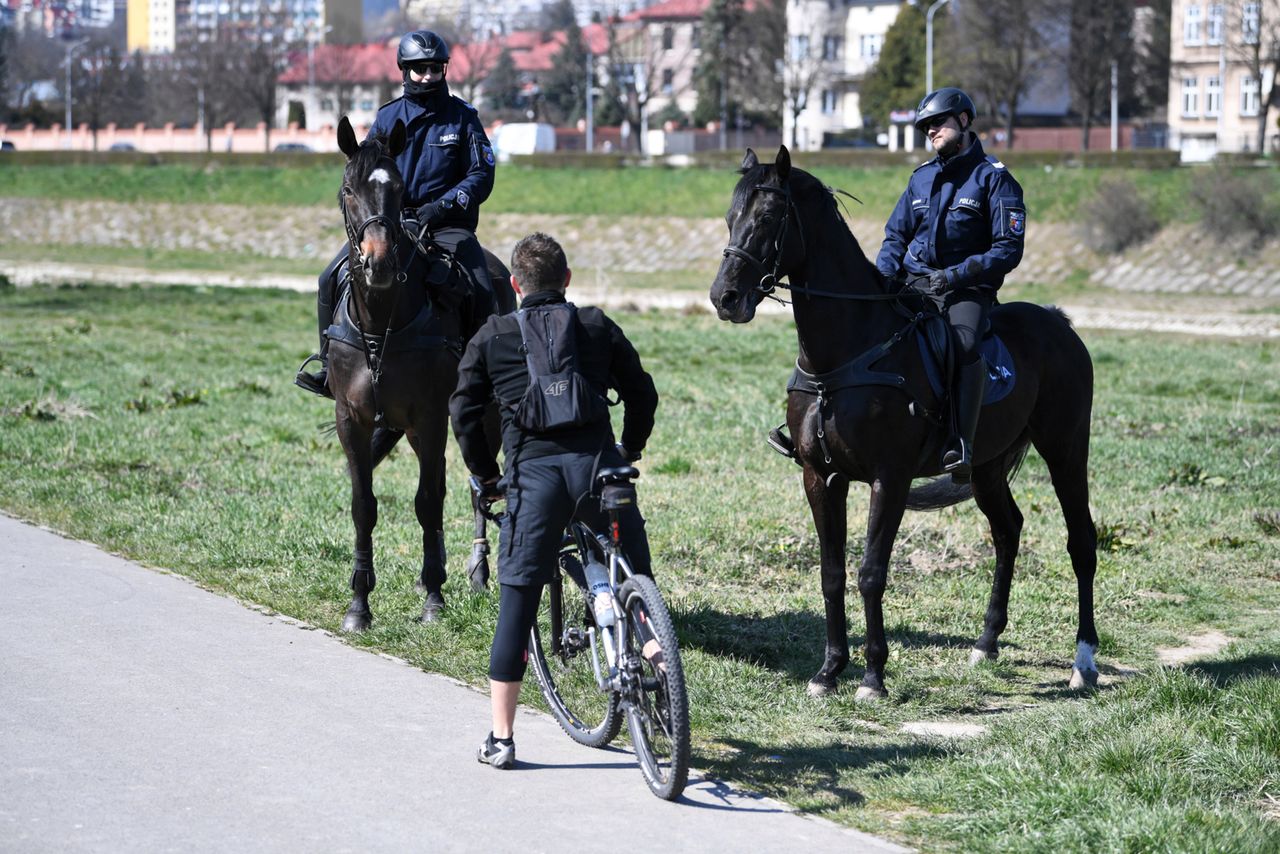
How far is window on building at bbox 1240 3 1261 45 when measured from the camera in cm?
6656

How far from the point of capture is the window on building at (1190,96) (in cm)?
8175

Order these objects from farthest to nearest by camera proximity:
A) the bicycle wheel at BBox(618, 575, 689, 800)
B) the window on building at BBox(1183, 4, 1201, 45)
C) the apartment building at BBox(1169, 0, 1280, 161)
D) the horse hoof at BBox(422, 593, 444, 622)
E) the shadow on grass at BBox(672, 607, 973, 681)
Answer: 1. the window on building at BBox(1183, 4, 1201, 45)
2. the apartment building at BBox(1169, 0, 1280, 161)
3. the horse hoof at BBox(422, 593, 444, 622)
4. the shadow on grass at BBox(672, 607, 973, 681)
5. the bicycle wheel at BBox(618, 575, 689, 800)

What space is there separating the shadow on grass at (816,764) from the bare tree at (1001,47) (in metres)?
68.4

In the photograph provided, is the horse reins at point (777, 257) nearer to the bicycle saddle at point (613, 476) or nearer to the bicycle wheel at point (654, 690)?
the bicycle saddle at point (613, 476)

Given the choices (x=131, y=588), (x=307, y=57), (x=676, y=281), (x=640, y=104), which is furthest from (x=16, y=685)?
(x=307, y=57)

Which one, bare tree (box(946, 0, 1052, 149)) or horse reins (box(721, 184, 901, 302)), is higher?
bare tree (box(946, 0, 1052, 149))

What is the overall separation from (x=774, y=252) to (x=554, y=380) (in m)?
1.67

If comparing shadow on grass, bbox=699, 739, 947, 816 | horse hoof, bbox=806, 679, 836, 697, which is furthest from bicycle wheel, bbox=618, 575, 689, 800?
horse hoof, bbox=806, 679, 836, 697

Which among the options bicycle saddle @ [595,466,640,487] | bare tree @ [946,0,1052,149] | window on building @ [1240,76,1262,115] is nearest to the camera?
bicycle saddle @ [595,466,640,487]

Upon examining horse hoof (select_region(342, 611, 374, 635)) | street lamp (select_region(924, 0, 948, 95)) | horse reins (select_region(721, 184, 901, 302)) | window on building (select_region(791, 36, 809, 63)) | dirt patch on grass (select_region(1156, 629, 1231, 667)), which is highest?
window on building (select_region(791, 36, 809, 63))

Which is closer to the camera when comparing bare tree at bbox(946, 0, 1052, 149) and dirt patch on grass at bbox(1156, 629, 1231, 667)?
dirt patch on grass at bbox(1156, 629, 1231, 667)

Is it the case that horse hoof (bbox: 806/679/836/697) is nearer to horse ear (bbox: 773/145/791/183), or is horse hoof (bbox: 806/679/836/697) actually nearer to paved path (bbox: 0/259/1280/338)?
horse ear (bbox: 773/145/791/183)

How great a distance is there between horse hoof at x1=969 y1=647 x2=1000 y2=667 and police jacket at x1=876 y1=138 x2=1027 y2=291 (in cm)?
206

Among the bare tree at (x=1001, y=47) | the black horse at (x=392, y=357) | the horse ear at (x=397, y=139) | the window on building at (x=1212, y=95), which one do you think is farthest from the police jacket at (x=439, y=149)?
the window on building at (x=1212, y=95)
